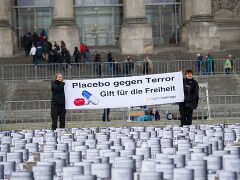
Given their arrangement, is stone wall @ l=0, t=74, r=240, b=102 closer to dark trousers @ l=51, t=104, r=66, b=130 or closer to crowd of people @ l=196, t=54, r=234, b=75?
crowd of people @ l=196, t=54, r=234, b=75

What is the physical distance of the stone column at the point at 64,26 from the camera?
137 feet

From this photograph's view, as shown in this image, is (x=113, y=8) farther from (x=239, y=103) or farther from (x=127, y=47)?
(x=239, y=103)

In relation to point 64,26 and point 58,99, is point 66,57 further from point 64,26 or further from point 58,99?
point 58,99

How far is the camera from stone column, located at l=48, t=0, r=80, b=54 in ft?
137

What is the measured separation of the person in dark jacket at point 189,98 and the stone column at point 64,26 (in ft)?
77.1

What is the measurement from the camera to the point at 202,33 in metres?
42.2

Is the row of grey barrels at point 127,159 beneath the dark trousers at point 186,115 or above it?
beneath

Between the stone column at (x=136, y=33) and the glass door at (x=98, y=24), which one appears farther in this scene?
the glass door at (x=98, y=24)

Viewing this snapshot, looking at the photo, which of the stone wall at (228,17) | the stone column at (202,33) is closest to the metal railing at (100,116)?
the stone column at (202,33)

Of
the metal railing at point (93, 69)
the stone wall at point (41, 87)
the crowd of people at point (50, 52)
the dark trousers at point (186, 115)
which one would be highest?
the crowd of people at point (50, 52)

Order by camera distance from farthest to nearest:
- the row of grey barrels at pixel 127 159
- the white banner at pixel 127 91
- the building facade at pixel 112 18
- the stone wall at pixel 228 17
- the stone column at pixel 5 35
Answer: the stone wall at pixel 228 17
the building facade at pixel 112 18
the stone column at pixel 5 35
the white banner at pixel 127 91
the row of grey barrels at pixel 127 159

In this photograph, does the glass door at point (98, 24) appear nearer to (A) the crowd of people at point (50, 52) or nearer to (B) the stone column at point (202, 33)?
(A) the crowd of people at point (50, 52)

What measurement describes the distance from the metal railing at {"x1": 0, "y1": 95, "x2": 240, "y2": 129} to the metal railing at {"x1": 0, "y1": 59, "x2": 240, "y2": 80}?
21.9ft

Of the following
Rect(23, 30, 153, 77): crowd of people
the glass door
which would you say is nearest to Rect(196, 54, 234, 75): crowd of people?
Rect(23, 30, 153, 77): crowd of people
